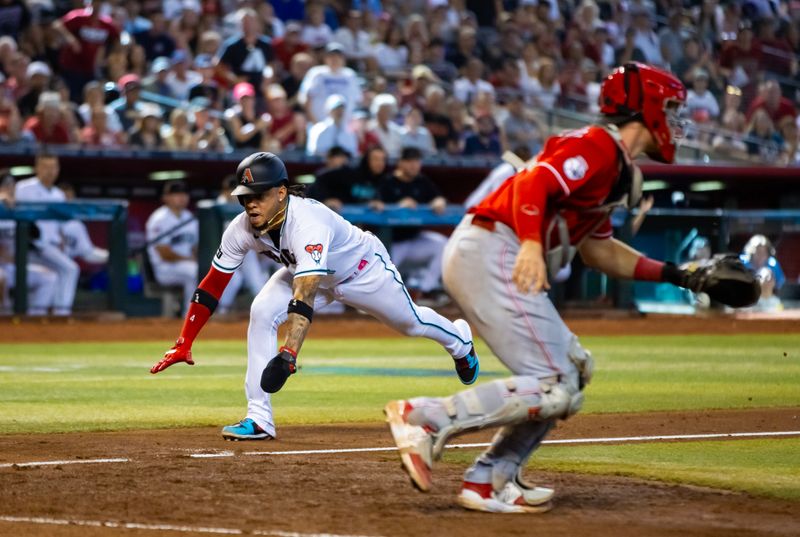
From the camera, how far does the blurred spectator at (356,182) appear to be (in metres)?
16.6

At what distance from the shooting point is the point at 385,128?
60.2 ft

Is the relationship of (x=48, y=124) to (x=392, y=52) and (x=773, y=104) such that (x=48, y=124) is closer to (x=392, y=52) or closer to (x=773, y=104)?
(x=392, y=52)

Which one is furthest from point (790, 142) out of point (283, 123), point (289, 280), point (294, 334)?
point (294, 334)

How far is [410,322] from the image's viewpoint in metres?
8.00

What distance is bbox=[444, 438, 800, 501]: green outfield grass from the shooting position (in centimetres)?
588

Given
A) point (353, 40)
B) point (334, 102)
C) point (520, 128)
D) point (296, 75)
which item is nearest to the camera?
point (334, 102)

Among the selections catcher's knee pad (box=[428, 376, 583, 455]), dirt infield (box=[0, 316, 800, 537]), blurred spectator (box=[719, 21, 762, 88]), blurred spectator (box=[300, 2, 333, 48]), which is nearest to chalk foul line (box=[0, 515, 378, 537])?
dirt infield (box=[0, 316, 800, 537])

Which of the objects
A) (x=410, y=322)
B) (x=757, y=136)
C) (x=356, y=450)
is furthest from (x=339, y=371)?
(x=757, y=136)

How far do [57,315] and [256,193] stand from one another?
9.88 m

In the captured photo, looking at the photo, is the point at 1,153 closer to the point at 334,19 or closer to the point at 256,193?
the point at 334,19

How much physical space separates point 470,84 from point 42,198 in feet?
23.7

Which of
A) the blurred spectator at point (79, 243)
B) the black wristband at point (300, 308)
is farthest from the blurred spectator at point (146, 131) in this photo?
the black wristband at point (300, 308)

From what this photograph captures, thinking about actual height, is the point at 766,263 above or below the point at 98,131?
below

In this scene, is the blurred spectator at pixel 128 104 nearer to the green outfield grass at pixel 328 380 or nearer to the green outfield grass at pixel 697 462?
the green outfield grass at pixel 328 380
